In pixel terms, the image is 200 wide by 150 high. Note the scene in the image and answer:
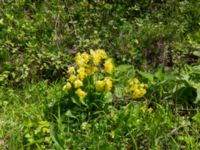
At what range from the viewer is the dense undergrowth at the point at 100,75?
10.9 feet

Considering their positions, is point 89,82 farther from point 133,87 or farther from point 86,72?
point 133,87

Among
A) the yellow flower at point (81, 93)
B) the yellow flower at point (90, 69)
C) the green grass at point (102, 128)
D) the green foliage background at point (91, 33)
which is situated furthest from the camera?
the green foliage background at point (91, 33)

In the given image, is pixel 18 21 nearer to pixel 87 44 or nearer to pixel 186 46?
pixel 87 44

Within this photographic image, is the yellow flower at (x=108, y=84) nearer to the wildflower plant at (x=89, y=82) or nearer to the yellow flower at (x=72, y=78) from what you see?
the wildflower plant at (x=89, y=82)

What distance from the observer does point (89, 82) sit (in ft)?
11.4

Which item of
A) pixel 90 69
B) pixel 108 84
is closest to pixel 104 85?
pixel 108 84

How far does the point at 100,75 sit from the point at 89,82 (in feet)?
0.89

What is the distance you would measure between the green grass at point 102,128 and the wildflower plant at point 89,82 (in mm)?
103

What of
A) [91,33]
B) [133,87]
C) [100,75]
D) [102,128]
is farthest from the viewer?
[91,33]

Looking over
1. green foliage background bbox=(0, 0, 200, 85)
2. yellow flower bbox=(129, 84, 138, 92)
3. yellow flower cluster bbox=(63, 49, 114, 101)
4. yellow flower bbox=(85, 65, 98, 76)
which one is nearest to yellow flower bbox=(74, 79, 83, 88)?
yellow flower cluster bbox=(63, 49, 114, 101)

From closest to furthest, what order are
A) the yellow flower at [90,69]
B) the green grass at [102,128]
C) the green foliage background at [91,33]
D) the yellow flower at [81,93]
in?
the green grass at [102,128] → the yellow flower at [81,93] → the yellow flower at [90,69] → the green foliage background at [91,33]

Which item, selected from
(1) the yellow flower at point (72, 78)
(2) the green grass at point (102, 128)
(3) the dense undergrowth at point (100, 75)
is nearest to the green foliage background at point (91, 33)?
(3) the dense undergrowth at point (100, 75)

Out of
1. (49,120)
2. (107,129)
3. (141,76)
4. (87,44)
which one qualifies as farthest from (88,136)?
(87,44)

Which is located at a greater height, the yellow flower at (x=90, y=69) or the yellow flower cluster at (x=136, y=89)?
the yellow flower at (x=90, y=69)
